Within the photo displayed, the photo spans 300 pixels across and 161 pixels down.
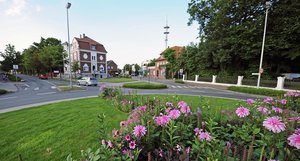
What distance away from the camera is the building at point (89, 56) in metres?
45.7

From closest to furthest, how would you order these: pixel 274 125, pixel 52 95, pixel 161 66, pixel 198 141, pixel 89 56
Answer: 1. pixel 274 125
2. pixel 198 141
3. pixel 52 95
4. pixel 89 56
5. pixel 161 66

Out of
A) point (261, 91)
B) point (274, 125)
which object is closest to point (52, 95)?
point (274, 125)

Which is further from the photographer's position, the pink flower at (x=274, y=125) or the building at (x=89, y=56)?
the building at (x=89, y=56)

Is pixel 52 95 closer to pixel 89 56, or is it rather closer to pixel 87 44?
pixel 89 56

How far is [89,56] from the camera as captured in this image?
1886 inches

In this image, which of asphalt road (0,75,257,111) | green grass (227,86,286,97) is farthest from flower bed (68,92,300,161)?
green grass (227,86,286,97)

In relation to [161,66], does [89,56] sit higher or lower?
higher

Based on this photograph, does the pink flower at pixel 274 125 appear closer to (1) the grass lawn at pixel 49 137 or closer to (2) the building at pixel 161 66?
(1) the grass lawn at pixel 49 137

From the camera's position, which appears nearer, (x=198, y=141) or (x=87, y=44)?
(x=198, y=141)

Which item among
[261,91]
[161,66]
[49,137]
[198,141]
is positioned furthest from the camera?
[161,66]

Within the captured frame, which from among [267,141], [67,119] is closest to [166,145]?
[267,141]

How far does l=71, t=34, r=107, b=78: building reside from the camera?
45688 millimetres

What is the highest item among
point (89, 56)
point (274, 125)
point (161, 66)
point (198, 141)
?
point (89, 56)

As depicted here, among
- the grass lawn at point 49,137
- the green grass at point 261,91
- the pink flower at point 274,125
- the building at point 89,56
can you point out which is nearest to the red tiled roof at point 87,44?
the building at point 89,56
